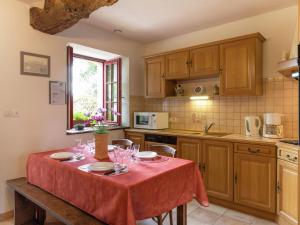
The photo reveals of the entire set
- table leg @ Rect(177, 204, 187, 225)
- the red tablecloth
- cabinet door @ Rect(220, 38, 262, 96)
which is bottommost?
table leg @ Rect(177, 204, 187, 225)

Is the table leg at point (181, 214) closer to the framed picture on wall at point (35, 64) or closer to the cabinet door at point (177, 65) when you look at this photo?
the cabinet door at point (177, 65)

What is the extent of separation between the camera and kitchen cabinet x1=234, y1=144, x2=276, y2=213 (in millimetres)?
2330

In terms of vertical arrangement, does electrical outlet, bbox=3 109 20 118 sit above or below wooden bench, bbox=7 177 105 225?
above

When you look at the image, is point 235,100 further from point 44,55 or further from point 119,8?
point 44,55

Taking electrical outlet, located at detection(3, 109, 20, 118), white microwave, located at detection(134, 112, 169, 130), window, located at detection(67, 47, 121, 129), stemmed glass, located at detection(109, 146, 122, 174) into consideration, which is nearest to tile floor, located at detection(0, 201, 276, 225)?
stemmed glass, located at detection(109, 146, 122, 174)

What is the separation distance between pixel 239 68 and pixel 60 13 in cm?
225

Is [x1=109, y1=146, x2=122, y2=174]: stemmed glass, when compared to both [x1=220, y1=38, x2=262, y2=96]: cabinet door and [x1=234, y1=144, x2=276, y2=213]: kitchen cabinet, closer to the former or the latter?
[x1=234, y1=144, x2=276, y2=213]: kitchen cabinet

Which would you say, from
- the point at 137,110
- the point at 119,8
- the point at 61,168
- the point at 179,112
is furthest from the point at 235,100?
the point at 61,168

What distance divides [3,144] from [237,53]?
10.1ft

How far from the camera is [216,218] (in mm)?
2418

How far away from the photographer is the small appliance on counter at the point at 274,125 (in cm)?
256

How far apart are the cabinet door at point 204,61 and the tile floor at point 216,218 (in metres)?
1.86

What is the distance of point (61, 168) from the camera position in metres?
1.72

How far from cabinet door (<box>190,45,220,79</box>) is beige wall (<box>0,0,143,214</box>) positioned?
5.74ft
